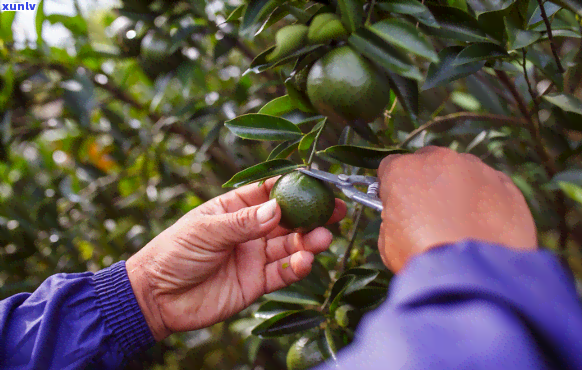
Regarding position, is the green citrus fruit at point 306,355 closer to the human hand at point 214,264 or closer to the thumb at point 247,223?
the human hand at point 214,264

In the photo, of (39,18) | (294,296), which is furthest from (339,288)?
(39,18)

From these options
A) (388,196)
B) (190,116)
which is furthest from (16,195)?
(388,196)

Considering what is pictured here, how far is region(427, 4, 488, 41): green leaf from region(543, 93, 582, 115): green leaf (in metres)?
0.34

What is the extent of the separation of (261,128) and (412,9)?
1.19 feet

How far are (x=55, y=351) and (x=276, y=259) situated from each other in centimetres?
61

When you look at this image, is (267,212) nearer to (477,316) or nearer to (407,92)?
(407,92)

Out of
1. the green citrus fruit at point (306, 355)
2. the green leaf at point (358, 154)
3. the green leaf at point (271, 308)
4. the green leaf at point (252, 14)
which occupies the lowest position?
the green citrus fruit at point (306, 355)

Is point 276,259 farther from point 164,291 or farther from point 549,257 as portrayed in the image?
point 549,257

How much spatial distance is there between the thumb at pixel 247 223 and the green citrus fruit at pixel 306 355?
28 centimetres

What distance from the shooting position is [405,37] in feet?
2.09

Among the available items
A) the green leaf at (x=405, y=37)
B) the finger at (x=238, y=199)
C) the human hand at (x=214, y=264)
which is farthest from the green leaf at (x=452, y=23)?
the finger at (x=238, y=199)

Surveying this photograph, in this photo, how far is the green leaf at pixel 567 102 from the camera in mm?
910

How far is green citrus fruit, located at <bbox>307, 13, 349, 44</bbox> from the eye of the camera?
681mm

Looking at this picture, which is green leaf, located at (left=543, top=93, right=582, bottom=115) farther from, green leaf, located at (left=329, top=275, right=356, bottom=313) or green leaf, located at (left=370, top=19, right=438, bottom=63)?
green leaf, located at (left=329, top=275, right=356, bottom=313)
